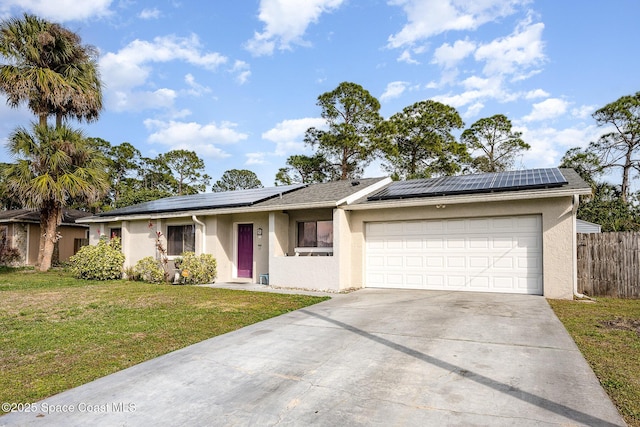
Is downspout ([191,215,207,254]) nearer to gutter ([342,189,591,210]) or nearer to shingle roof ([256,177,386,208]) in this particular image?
shingle roof ([256,177,386,208])

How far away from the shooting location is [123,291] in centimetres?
1091

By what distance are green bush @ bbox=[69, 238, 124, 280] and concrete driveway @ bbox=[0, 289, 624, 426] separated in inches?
425

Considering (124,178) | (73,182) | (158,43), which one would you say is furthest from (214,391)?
(124,178)

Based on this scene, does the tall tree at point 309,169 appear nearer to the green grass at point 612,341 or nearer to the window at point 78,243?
the window at point 78,243

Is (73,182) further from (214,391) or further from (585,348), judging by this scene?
(585,348)

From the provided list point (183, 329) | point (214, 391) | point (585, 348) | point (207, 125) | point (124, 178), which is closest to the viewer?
point (214, 391)

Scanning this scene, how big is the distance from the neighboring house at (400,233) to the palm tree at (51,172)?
4.20 metres

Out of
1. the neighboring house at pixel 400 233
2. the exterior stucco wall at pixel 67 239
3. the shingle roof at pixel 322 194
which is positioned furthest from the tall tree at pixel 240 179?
the shingle roof at pixel 322 194

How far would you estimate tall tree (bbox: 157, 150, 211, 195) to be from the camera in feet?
132

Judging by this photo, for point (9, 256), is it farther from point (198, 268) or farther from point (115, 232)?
point (198, 268)

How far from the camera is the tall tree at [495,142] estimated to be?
27875 millimetres

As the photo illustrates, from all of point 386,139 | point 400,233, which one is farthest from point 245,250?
point 386,139

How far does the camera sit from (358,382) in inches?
154

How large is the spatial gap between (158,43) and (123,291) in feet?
30.6
